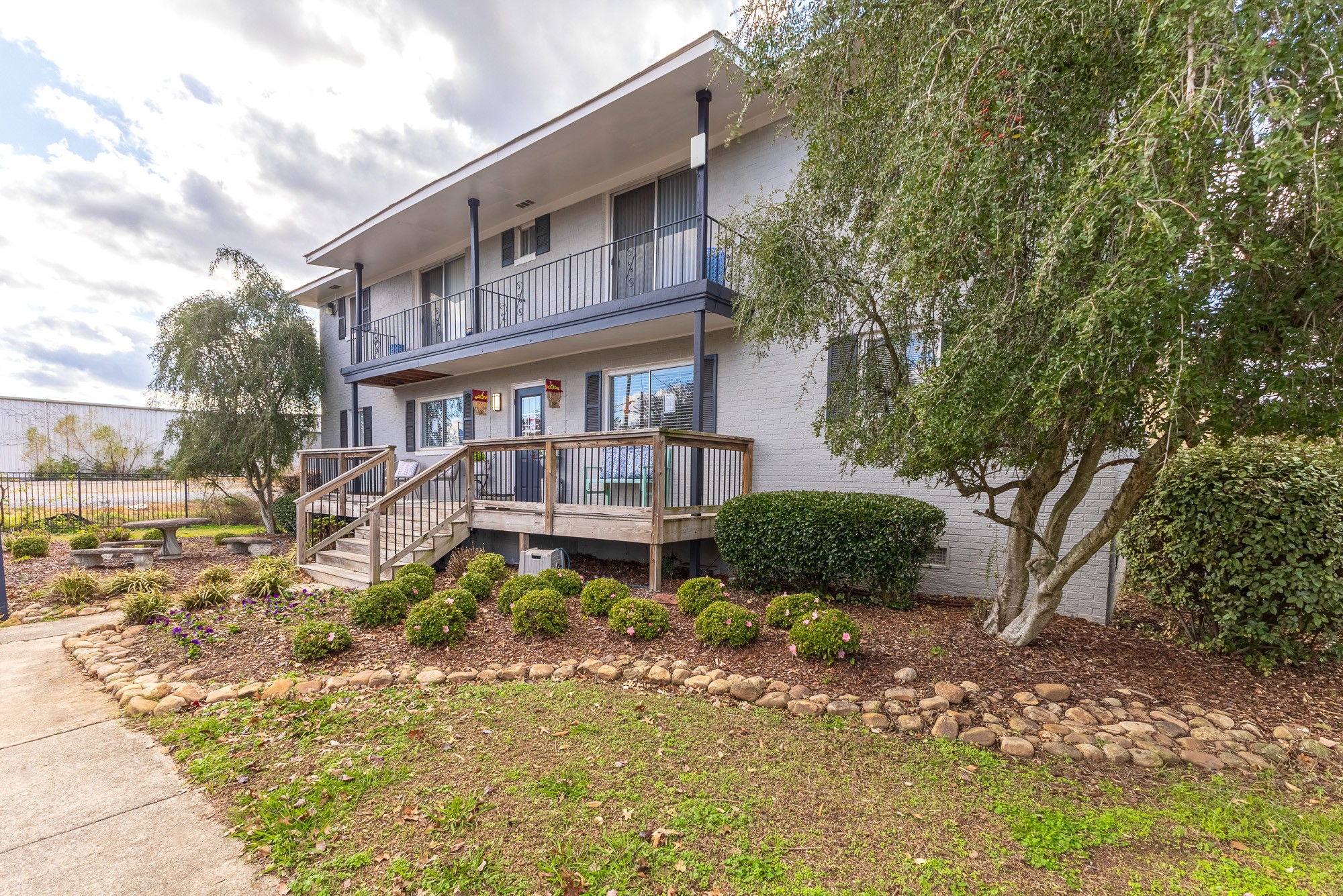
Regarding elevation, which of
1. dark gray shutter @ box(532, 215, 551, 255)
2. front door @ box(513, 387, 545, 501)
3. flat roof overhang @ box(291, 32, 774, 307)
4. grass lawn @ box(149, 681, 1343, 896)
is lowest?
grass lawn @ box(149, 681, 1343, 896)

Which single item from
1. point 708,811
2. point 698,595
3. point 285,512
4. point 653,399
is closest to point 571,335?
point 653,399

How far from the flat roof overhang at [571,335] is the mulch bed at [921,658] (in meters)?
4.17

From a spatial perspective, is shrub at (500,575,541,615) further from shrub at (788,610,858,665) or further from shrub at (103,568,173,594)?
shrub at (103,568,173,594)

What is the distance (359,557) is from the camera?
289 inches

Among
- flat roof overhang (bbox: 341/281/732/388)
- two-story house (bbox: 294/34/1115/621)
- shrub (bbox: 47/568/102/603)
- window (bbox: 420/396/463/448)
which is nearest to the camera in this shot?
shrub (bbox: 47/568/102/603)

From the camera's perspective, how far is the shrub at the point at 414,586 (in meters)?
5.43

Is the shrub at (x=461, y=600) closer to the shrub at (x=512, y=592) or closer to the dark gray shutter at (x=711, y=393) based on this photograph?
the shrub at (x=512, y=592)

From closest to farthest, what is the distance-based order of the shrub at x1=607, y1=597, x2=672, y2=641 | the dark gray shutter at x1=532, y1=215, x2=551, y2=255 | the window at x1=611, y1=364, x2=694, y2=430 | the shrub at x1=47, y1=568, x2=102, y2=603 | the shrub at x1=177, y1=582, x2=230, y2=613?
the shrub at x1=607, y1=597, x2=672, y2=641 → the shrub at x1=177, y1=582, x2=230, y2=613 → the shrub at x1=47, y1=568, x2=102, y2=603 → the window at x1=611, y1=364, x2=694, y2=430 → the dark gray shutter at x1=532, y1=215, x2=551, y2=255

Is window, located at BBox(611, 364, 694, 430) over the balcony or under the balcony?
under

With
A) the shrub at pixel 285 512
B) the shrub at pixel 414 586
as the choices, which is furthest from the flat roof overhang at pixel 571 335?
the shrub at pixel 414 586

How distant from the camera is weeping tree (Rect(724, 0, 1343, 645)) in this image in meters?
1.96

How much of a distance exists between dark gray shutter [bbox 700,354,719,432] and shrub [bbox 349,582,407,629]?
478cm

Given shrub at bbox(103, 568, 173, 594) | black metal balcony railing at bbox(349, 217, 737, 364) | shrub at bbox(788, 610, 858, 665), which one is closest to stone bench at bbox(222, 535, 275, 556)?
shrub at bbox(103, 568, 173, 594)

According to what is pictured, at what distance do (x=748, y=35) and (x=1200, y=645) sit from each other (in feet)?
19.8
